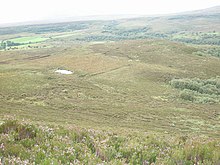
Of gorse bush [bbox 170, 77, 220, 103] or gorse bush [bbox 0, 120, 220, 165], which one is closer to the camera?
gorse bush [bbox 0, 120, 220, 165]

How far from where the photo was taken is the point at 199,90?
196ft

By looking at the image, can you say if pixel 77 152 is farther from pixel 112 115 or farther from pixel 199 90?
pixel 199 90

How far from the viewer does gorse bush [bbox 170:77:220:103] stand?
2034 inches

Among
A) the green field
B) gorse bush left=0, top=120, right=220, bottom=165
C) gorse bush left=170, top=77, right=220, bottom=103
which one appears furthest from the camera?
gorse bush left=170, top=77, right=220, bottom=103

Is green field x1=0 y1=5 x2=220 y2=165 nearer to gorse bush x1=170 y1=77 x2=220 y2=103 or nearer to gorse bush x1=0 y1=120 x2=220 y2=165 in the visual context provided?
gorse bush x1=0 y1=120 x2=220 y2=165

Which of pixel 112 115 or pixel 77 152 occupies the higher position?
pixel 77 152

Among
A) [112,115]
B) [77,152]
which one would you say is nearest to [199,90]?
[112,115]

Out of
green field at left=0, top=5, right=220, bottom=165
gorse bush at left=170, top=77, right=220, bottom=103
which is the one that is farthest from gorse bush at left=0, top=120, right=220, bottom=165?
gorse bush at left=170, top=77, right=220, bottom=103

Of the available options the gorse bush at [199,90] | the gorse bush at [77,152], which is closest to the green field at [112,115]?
the gorse bush at [77,152]

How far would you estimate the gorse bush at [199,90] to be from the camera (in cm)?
5166

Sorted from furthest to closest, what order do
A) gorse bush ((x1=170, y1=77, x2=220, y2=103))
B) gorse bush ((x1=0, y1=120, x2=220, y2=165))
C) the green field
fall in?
gorse bush ((x1=170, y1=77, x2=220, y2=103))
the green field
gorse bush ((x1=0, y1=120, x2=220, y2=165))

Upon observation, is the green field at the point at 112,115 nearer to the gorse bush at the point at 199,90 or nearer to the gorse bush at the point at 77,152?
the gorse bush at the point at 77,152

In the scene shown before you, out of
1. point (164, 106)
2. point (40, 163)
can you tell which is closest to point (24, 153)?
point (40, 163)

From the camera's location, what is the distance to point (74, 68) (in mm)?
79000
